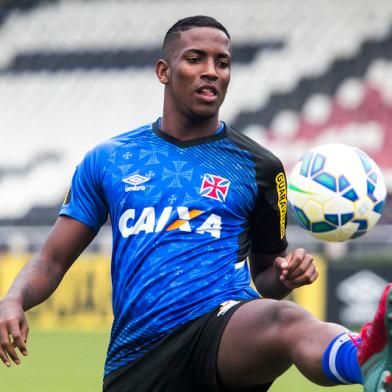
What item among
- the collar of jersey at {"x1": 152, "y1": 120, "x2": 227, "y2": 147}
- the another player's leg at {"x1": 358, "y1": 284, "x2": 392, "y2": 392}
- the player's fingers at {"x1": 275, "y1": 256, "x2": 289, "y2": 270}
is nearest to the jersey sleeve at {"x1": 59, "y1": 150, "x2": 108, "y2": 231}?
the collar of jersey at {"x1": 152, "y1": 120, "x2": 227, "y2": 147}

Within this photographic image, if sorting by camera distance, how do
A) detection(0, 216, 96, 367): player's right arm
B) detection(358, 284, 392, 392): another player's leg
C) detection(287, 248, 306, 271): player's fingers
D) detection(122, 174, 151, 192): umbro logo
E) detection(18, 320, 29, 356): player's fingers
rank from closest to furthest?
detection(358, 284, 392, 392): another player's leg → detection(287, 248, 306, 271): player's fingers → detection(18, 320, 29, 356): player's fingers → detection(0, 216, 96, 367): player's right arm → detection(122, 174, 151, 192): umbro logo

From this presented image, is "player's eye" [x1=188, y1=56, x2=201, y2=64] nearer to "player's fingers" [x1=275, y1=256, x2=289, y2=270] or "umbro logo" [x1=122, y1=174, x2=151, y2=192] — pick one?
"umbro logo" [x1=122, y1=174, x2=151, y2=192]

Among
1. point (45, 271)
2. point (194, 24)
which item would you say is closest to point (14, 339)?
point (45, 271)

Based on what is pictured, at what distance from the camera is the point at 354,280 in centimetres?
1317

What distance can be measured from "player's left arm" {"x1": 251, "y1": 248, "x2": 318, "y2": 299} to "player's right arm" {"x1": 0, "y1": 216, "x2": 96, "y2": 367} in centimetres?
80

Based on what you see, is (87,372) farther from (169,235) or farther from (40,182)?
(40,182)

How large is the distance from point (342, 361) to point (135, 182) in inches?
57.0

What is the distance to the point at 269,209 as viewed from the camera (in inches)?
185

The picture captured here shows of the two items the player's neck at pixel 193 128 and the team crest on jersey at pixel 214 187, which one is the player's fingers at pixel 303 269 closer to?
the team crest on jersey at pixel 214 187

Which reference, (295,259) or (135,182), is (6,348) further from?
(295,259)

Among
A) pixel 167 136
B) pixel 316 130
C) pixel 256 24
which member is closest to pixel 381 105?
pixel 316 130

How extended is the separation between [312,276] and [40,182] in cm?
1613

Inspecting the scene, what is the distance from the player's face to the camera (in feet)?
15.0

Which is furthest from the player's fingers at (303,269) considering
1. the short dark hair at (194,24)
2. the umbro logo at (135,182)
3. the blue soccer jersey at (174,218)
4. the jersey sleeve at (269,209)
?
the short dark hair at (194,24)
